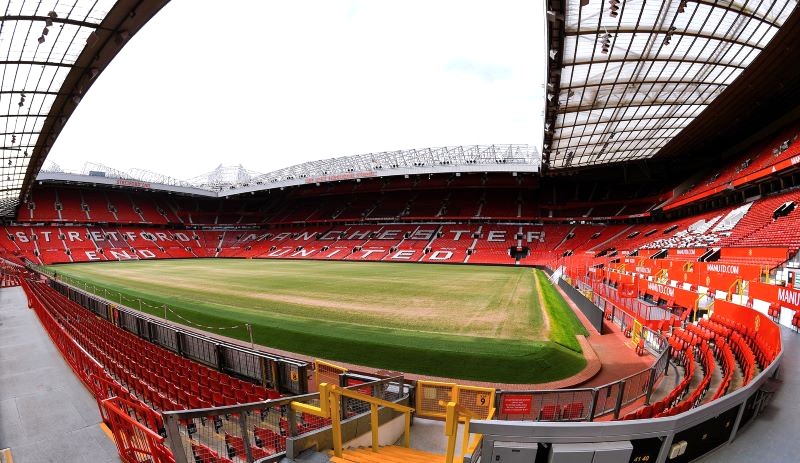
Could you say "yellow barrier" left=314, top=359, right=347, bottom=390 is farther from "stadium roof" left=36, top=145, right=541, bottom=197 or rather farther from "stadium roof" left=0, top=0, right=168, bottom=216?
"stadium roof" left=36, top=145, right=541, bottom=197

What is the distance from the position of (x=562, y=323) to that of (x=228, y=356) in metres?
11.7

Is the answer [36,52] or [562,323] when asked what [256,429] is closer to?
[562,323]

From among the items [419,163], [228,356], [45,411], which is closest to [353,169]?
[419,163]

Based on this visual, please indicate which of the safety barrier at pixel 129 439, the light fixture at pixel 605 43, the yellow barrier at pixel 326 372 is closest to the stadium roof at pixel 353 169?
the light fixture at pixel 605 43

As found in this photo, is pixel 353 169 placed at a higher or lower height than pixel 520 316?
higher

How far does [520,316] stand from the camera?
51.8 feet

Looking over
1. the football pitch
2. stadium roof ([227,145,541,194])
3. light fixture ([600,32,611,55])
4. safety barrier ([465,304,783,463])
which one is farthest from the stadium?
stadium roof ([227,145,541,194])

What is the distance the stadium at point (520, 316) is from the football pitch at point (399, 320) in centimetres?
12

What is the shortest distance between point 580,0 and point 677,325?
447 inches

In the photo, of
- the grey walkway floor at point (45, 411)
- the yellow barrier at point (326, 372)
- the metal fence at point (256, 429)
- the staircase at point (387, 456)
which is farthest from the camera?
the yellow barrier at point (326, 372)

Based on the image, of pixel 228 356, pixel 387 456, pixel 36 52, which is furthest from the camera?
pixel 36 52

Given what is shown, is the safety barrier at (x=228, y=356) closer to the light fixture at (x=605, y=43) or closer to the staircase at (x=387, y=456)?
the staircase at (x=387, y=456)

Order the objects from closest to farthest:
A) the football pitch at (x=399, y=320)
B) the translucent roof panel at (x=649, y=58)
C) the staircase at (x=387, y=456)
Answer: the staircase at (x=387, y=456)
the football pitch at (x=399, y=320)
the translucent roof panel at (x=649, y=58)

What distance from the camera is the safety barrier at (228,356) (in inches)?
306
